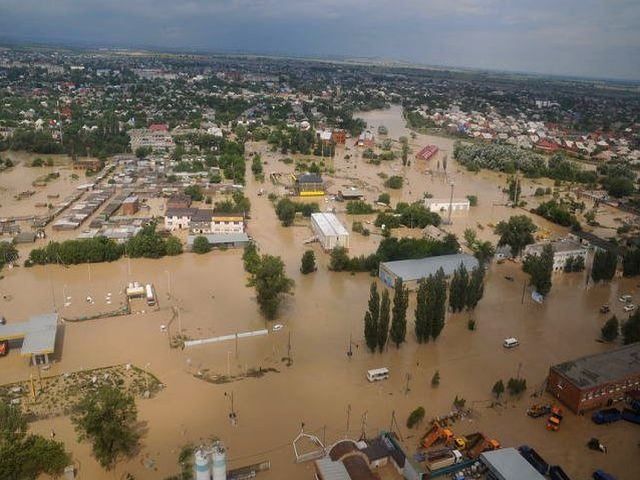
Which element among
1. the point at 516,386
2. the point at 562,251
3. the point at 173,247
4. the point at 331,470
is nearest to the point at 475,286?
the point at 516,386

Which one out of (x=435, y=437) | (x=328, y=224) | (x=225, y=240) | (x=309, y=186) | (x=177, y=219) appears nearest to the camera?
(x=435, y=437)

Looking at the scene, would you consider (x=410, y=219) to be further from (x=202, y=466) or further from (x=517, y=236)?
(x=202, y=466)

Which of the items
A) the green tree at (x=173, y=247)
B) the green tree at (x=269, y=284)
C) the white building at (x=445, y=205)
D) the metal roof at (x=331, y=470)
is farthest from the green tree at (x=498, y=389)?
the white building at (x=445, y=205)

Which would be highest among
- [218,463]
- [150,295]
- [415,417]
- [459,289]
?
[459,289]

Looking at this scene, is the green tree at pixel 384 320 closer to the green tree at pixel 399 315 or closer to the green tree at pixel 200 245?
the green tree at pixel 399 315

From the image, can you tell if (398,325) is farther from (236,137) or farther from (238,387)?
(236,137)
